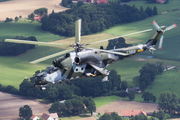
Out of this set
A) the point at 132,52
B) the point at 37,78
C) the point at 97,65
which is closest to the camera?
the point at 37,78

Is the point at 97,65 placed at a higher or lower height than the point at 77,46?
lower

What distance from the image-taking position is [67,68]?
78188mm

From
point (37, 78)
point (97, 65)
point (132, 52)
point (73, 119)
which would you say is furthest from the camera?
point (73, 119)

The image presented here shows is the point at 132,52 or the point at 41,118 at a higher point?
the point at 132,52

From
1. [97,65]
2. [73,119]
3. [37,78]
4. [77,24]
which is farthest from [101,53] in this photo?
[73,119]

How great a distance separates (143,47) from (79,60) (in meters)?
24.7

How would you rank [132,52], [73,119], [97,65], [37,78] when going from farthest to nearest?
[73,119]
[132,52]
[97,65]
[37,78]

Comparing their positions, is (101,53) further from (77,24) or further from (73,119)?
(73,119)

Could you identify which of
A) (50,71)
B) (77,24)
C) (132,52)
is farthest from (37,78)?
(132,52)

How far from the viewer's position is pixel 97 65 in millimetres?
82938

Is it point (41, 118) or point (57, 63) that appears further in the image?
point (41, 118)

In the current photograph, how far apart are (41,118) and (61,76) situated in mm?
126696

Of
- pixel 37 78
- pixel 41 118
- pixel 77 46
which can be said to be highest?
pixel 77 46

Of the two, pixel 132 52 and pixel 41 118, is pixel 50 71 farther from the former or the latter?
pixel 41 118
